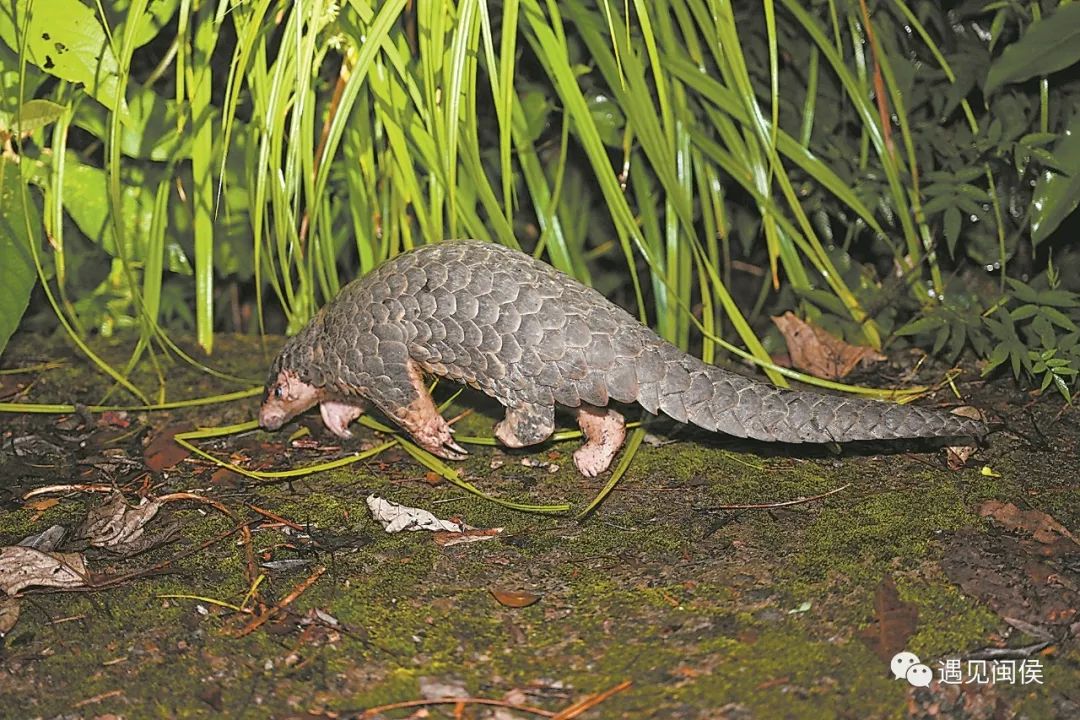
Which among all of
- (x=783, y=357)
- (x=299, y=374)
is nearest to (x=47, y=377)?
(x=299, y=374)

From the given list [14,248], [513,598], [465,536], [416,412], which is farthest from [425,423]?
[14,248]

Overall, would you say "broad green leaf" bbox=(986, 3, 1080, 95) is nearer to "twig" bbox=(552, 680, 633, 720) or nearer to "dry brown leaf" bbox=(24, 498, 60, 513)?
"twig" bbox=(552, 680, 633, 720)

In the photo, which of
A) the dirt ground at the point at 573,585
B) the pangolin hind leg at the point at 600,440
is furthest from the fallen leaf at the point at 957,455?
the pangolin hind leg at the point at 600,440

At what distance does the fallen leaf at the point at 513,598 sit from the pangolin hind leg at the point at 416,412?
0.64 meters

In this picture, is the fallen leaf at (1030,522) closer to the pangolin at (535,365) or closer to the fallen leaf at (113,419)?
the pangolin at (535,365)

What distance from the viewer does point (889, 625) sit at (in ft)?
7.34

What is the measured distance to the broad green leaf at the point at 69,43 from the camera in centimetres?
320

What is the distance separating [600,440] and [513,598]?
2.05ft

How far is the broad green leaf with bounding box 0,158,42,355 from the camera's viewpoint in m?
3.29

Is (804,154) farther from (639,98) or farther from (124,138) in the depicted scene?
(124,138)

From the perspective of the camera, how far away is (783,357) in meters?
3.63

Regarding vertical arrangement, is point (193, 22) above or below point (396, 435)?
above

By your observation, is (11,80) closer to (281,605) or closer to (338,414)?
(338,414)

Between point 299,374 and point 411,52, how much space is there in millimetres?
976
